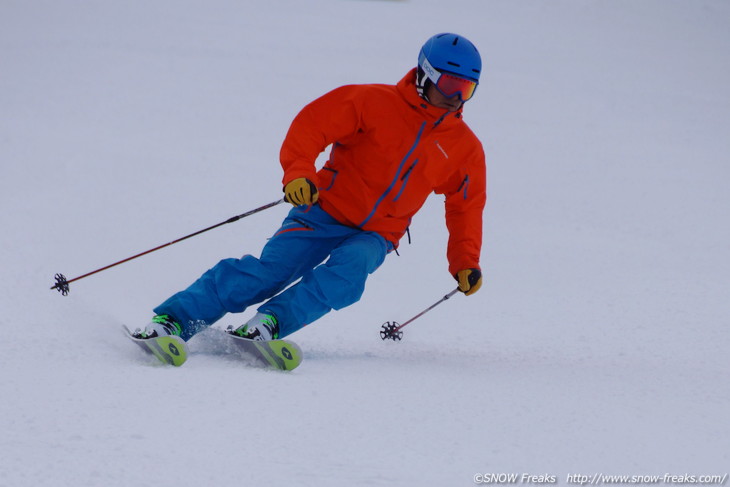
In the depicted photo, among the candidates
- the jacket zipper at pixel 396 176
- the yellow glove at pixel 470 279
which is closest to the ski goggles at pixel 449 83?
the jacket zipper at pixel 396 176

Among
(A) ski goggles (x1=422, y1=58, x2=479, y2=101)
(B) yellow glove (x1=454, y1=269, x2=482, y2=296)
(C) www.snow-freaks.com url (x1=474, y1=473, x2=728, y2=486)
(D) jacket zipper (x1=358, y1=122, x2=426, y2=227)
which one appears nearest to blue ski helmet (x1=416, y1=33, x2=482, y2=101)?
(A) ski goggles (x1=422, y1=58, x2=479, y2=101)

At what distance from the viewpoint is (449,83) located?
3.37 meters

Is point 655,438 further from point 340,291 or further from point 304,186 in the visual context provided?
point 304,186

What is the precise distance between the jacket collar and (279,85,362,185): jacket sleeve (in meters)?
0.19

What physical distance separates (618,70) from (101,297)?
10531mm

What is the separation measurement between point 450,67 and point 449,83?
0.21ft

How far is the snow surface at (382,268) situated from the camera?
2318 millimetres

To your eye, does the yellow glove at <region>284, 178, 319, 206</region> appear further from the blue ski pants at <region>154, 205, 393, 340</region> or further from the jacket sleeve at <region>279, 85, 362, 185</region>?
the blue ski pants at <region>154, 205, 393, 340</region>

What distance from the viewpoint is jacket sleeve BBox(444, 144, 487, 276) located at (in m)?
3.70

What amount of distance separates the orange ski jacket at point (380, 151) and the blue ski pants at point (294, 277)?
0.12 meters

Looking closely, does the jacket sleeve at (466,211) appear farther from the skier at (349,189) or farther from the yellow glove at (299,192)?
the yellow glove at (299,192)

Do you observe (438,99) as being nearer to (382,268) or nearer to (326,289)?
(326,289)

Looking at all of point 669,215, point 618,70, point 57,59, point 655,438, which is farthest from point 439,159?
point 618,70

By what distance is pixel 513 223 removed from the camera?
721 centimetres
